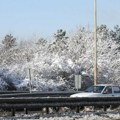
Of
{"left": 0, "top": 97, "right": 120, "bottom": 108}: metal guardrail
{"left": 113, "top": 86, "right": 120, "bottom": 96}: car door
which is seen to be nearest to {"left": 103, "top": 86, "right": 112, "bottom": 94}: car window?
{"left": 113, "top": 86, "right": 120, "bottom": 96}: car door

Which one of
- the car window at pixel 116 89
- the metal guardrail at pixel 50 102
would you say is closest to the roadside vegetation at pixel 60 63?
the car window at pixel 116 89

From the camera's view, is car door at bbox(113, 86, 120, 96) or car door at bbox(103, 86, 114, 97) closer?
car door at bbox(103, 86, 114, 97)

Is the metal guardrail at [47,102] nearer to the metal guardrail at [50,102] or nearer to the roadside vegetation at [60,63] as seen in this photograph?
the metal guardrail at [50,102]

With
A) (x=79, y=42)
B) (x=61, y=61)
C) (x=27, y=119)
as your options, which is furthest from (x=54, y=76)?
(x=27, y=119)

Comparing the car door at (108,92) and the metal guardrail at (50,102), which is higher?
the car door at (108,92)

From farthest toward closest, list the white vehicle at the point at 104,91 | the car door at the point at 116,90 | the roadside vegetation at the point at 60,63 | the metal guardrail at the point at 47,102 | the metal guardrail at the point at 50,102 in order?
the roadside vegetation at the point at 60,63
the car door at the point at 116,90
the white vehicle at the point at 104,91
the metal guardrail at the point at 50,102
the metal guardrail at the point at 47,102

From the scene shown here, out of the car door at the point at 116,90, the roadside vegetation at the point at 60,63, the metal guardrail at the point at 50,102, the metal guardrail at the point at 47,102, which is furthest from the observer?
the roadside vegetation at the point at 60,63

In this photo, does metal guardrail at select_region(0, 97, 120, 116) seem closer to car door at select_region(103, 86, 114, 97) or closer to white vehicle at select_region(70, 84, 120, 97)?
white vehicle at select_region(70, 84, 120, 97)

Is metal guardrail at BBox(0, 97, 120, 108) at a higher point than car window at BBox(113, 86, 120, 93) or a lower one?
lower

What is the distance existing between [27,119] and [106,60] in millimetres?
38925

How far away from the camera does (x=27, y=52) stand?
5966cm

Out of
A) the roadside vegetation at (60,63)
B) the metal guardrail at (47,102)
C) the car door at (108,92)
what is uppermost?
the roadside vegetation at (60,63)

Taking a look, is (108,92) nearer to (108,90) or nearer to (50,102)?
(108,90)

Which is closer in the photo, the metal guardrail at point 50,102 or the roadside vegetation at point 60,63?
the metal guardrail at point 50,102
